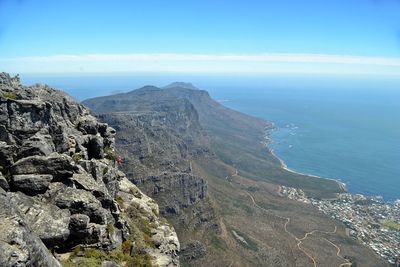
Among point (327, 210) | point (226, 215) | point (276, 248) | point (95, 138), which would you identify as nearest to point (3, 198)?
point (95, 138)

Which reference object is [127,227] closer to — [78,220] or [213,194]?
[78,220]

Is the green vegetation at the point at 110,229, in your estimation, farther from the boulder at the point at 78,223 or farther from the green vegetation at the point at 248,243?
the green vegetation at the point at 248,243

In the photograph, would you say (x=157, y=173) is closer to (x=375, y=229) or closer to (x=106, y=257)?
(x=106, y=257)

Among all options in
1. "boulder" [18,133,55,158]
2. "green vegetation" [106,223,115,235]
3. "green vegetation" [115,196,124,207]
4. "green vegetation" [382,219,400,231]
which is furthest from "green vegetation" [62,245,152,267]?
"green vegetation" [382,219,400,231]

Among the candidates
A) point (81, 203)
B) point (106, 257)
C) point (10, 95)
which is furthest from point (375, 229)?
point (81, 203)

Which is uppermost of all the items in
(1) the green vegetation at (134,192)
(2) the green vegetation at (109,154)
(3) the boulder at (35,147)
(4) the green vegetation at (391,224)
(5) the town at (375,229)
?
(3) the boulder at (35,147)

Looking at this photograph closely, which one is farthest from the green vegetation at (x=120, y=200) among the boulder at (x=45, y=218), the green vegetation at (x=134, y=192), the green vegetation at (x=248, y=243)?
the green vegetation at (x=248, y=243)
